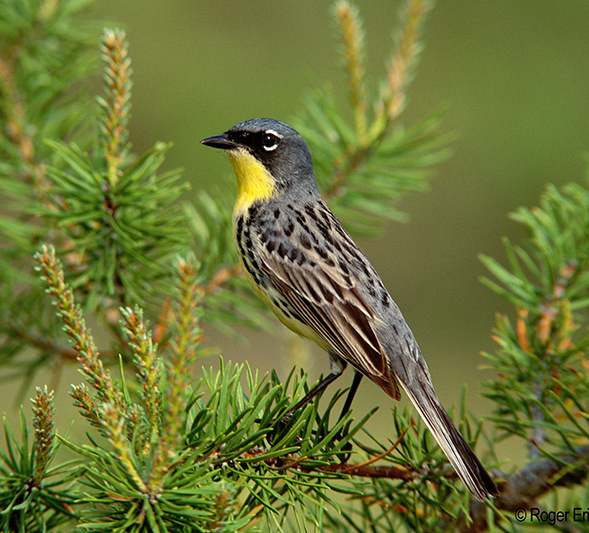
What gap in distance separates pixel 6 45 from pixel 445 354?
17.7 ft

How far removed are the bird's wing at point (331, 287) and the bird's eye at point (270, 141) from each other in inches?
17.2

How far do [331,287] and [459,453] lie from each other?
105cm

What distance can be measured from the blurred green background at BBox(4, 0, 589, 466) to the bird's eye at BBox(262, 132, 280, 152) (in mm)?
1728

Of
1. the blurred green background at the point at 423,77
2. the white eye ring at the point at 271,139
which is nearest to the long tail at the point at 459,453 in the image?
the white eye ring at the point at 271,139

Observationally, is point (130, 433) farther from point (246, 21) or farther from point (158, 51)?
point (246, 21)

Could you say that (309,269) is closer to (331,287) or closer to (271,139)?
Answer: (331,287)

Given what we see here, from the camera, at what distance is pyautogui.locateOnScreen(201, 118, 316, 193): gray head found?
2.85 meters

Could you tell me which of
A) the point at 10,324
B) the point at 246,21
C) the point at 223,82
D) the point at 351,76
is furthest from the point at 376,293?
Result: the point at 246,21

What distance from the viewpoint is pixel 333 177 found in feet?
8.43

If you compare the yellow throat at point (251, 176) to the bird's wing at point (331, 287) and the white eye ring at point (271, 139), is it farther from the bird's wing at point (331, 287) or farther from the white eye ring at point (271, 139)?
the bird's wing at point (331, 287)

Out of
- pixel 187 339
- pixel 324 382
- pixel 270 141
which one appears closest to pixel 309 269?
pixel 324 382

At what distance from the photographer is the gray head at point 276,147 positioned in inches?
112

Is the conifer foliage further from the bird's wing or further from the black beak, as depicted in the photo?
the black beak

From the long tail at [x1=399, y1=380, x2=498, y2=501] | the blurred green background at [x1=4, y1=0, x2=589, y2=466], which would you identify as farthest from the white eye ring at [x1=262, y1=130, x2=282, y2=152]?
the blurred green background at [x1=4, y1=0, x2=589, y2=466]
